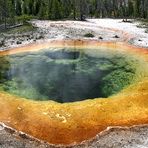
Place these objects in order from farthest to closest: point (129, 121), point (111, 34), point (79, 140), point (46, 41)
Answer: point (111, 34) → point (46, 41) → point (129, 121) → point (79, 140)

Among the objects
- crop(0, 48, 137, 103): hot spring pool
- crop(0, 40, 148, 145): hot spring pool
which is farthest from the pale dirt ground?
crop(0, 48, 137, 103): hot spring pool

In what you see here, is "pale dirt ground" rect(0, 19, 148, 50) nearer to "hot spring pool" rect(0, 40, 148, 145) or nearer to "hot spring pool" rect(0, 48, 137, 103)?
"hot spring pool" rect(0, 40, 148, 145)

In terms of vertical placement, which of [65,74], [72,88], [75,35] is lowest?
[72,88]

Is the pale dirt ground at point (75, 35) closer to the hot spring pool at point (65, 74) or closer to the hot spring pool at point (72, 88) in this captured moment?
the hot spring pool at point (72, 88)

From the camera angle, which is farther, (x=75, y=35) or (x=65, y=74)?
(x=75, y=35)

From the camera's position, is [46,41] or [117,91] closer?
[117,91]

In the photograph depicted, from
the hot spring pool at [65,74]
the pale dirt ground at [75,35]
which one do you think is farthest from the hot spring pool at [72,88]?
the pale dirt ground at [75,35]

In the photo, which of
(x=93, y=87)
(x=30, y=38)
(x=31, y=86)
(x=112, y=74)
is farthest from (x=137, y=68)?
(x=30, y=38)

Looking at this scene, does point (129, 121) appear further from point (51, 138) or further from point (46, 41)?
point (46, 41)

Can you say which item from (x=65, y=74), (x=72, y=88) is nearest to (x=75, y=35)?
(x=65, y=74)

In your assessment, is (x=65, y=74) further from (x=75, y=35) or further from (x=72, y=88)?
(x=75, y=35)

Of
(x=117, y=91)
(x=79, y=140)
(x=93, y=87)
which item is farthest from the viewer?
(x=93, y=87)
